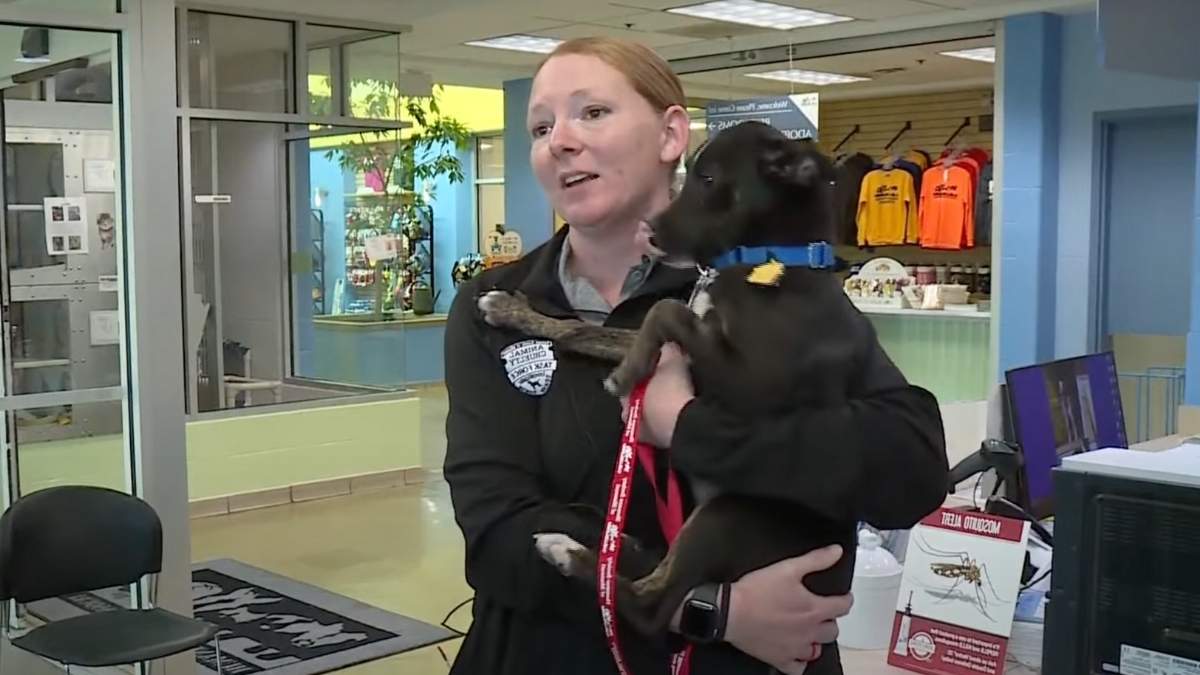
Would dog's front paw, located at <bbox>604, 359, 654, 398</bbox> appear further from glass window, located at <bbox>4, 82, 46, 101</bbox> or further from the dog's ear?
glass window, located at <bbox>4, 82, 46, 101</bbox>

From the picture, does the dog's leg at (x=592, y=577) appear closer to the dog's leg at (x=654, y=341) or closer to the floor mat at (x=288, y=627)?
the dog's leg at (x=654, y=341)

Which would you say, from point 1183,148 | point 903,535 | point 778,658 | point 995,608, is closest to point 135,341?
point 903,535

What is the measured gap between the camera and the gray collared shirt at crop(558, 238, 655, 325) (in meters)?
1.37

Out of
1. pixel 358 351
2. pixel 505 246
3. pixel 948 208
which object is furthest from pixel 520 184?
pixel 948 208

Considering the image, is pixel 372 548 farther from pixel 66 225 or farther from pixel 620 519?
pixel 620 519

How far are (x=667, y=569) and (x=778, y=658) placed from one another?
0.14m

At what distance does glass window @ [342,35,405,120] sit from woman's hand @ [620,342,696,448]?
21.5 feet

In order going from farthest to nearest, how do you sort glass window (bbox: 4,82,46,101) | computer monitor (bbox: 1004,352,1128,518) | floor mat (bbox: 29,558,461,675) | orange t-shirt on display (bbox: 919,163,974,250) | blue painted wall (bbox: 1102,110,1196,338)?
orange t-shirt on display (bbox: 919,163,974,250) < blue painted wall (bbox: 1102,110,1196,338) < floor mat (bbox: 29,558,461,675) < glass window (bbox: 4,82,46,101) < computer monitor (bbox: 1004,352,1128,518)

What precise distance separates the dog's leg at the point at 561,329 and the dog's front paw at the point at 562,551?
7.9 inches

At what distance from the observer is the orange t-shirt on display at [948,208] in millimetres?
9477

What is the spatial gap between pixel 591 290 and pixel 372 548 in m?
5.06

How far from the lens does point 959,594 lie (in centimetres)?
205

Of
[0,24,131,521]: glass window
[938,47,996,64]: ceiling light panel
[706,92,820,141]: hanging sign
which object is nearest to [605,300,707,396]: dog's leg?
[0,24,131,521]: glass window

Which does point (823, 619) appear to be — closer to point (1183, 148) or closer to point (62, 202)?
point (62, 202)
